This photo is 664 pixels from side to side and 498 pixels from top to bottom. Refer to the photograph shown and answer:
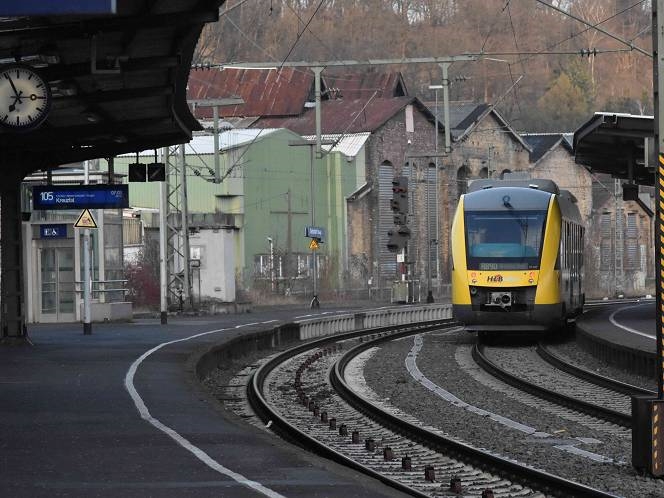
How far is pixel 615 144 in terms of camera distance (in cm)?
3088

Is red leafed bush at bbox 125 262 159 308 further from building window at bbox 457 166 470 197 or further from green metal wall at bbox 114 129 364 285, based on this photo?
building window at bbox 457 166 470 197

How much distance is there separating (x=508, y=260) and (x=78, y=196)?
28.0 ft

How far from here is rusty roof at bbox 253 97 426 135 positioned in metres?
76.1

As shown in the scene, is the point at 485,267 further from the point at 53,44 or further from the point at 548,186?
the point at 53,44

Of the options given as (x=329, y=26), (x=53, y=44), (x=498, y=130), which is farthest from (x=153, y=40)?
(x=329, y=26)

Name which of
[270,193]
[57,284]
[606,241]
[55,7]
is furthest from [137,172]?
[606,241]

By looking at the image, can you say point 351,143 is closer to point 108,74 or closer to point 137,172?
point 137,172

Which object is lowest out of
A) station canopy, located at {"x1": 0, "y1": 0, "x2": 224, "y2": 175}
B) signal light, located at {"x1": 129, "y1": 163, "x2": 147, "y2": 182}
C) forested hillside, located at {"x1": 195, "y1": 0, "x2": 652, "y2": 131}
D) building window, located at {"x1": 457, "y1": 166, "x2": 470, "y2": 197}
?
signal light, located at {"x1": 129, "y1": 163, "x2": 147, "y2": 182}

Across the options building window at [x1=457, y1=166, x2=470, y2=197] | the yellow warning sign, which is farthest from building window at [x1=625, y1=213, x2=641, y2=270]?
the yellow warning sign

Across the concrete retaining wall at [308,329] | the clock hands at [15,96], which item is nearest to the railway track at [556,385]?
the concrete retaining wall at [308,329]

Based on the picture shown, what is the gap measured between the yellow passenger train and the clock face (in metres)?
14.0

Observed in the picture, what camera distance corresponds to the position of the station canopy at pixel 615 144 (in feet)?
85.6

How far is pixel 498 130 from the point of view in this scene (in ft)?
283

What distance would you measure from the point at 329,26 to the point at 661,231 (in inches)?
4579
